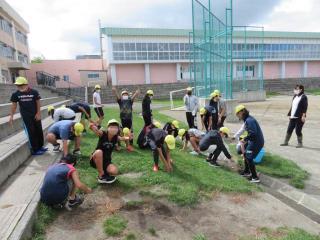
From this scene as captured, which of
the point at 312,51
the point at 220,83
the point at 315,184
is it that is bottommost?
the point at 315,184

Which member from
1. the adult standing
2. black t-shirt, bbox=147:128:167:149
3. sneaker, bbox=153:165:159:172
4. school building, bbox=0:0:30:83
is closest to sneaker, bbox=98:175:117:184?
sneaker, bbox=153:165:159:172

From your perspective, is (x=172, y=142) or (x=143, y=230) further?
(x=172, y=142)

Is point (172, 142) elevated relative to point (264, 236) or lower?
elevated

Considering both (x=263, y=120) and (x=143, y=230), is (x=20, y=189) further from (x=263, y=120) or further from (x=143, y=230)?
(x=263, y=120)

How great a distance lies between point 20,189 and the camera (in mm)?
4625

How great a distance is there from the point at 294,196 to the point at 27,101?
564 centimetres

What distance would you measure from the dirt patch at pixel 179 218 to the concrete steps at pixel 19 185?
39cm

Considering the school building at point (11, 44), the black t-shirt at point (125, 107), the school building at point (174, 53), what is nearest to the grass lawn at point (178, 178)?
the black t-shirt at point (125, 107)

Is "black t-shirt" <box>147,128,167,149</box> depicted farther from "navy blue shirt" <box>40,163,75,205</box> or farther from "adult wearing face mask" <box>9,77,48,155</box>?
"adult wearing face mask" <box>9,77,48,155</box>

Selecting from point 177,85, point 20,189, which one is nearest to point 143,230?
point 20,189

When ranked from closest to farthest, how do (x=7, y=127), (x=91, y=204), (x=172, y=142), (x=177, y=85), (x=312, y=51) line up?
1. (x=91, y=204)
2. (x=172, y=142)
3. (x=7, y=127)
4. (x=177, y=85)
5. (x=312, y=51)

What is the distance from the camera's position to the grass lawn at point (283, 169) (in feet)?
20.0

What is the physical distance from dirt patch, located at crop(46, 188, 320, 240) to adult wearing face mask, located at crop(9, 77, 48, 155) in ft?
7.84

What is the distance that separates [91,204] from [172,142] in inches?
80.9
